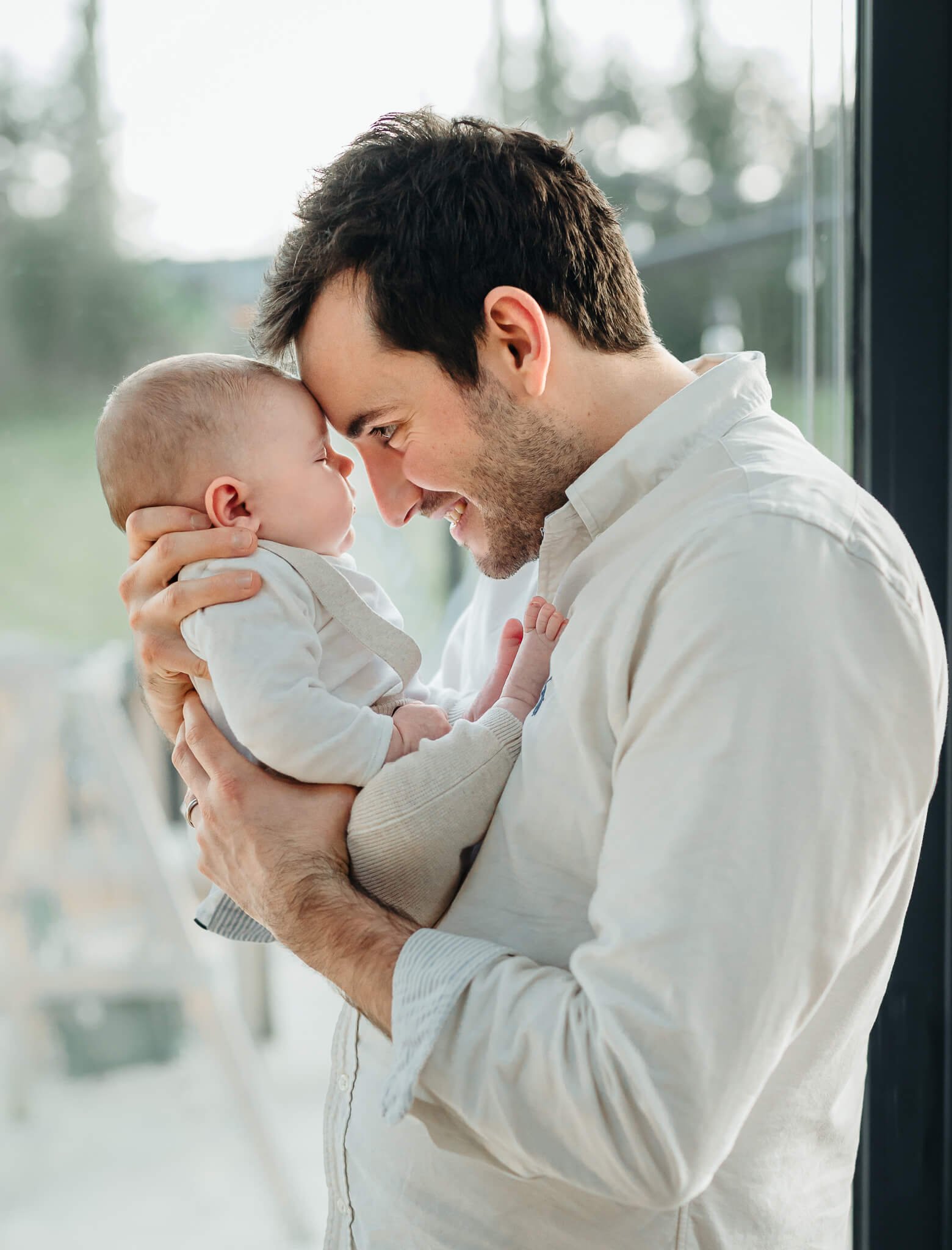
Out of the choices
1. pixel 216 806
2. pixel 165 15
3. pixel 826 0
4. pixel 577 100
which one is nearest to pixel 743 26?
pixel 826 0

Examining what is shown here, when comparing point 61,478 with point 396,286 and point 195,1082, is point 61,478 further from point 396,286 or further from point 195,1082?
point 195,1082

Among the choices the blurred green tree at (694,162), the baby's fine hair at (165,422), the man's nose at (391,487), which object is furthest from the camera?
the blurred green tree at (694,162)

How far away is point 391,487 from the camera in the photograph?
125 cm

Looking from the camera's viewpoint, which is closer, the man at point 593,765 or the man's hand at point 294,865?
the man at point 593,765

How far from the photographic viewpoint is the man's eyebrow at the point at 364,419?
116 centimetres

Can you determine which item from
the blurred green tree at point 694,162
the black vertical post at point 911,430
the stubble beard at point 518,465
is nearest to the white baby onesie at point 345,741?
the stubble beard at point 518,465

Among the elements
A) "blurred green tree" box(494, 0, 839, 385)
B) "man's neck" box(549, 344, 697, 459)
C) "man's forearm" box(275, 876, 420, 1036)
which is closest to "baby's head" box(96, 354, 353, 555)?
"man's neck" box(549, 344, 697, 459)

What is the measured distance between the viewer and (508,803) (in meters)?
1.00

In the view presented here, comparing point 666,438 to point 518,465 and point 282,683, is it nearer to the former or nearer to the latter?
point 518,465

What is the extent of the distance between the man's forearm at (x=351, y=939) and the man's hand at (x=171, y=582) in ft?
1.06

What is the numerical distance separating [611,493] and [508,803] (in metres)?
0.34

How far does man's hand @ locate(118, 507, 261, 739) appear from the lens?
1.10 metres

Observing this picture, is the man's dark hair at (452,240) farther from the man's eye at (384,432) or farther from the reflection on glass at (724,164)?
the reflection on glass at (724,164)

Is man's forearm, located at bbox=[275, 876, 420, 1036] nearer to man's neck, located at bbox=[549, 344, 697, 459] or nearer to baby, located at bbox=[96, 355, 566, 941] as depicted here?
baby, located at bbox=[96, 355, 566, 941]
